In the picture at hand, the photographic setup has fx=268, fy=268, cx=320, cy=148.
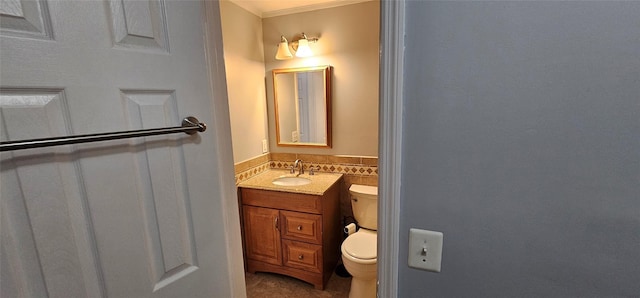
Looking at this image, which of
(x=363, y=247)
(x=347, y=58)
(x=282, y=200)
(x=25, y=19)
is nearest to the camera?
(x=25, y=19)

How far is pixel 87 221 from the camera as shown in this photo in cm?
62

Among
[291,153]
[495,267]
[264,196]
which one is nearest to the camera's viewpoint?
[495,267]

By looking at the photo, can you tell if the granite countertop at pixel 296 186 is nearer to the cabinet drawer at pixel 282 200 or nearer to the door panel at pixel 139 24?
the cabinet drawer at pixel 282 200

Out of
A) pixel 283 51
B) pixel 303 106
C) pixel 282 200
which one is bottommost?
pixel 282 200

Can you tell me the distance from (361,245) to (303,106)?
1.30 meters

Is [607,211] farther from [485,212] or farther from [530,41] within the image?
[530,41]

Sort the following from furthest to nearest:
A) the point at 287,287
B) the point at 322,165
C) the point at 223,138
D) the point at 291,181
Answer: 1. the point at 322,165
2. the point at 291,181
3. the point at 287,287
4. the point at 223,138

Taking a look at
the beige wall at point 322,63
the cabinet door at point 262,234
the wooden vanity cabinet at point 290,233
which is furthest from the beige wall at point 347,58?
the cabinet door at point 262,234

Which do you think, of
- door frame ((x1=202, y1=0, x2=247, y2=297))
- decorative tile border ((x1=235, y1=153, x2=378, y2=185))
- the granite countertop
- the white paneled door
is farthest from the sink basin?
the white paneled door

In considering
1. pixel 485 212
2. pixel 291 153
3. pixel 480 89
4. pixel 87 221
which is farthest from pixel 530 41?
pixel 291 153

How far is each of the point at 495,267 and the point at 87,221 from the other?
97cm

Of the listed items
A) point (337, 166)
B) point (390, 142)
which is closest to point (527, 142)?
point (390, 142)

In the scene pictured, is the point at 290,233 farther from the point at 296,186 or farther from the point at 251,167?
the point at 251,167

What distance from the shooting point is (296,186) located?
7.00 feet
